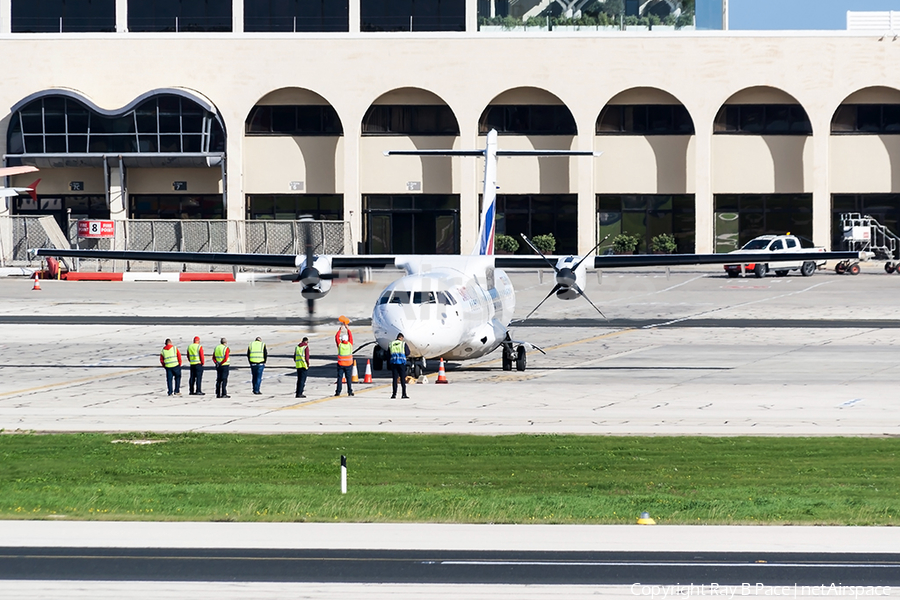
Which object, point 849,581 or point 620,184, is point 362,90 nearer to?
point 620,184

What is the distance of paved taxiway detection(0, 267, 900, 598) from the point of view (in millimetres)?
16125

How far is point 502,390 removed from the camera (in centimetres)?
3056

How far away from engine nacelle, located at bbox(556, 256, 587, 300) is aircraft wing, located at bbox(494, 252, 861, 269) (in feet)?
2.71

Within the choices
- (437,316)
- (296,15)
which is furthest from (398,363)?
(296,15)

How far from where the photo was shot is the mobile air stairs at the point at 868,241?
7306 centimetres

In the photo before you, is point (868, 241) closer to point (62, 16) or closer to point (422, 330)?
point (422, 330)

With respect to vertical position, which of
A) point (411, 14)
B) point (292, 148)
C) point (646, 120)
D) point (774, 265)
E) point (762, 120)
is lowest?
point (774, 265)

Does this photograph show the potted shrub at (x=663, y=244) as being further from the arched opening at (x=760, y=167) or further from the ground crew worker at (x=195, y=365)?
the ground crew worker at (x=195, y=365)

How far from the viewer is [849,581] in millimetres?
→ 13938

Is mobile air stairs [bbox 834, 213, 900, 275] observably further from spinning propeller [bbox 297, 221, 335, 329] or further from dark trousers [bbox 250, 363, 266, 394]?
dark trousers [bbox 250, 363, 266, 394]

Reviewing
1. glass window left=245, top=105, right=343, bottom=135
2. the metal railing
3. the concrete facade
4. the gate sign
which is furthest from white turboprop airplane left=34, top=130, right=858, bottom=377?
glass window left=245, top=105, right=343, bottom=135

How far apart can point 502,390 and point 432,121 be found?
168 ft

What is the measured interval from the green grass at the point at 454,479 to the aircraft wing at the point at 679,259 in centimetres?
1064

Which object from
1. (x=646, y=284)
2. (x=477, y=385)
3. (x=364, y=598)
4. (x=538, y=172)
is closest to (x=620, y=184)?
(x=538, y=172)
